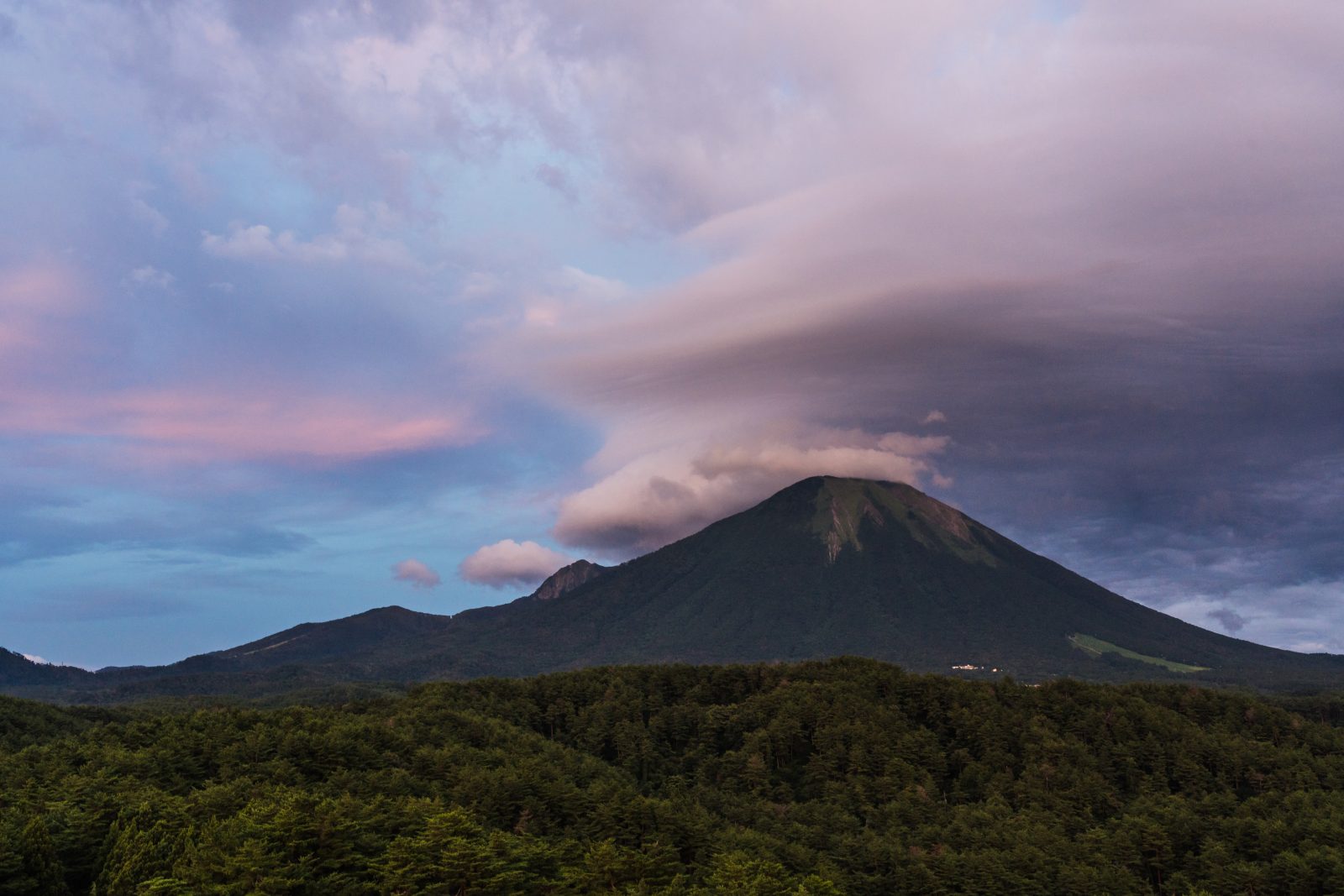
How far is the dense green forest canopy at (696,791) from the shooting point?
61531 mm

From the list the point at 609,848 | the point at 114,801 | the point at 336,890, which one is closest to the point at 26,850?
the point at 114,801

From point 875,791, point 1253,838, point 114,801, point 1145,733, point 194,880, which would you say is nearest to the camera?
point 194,880

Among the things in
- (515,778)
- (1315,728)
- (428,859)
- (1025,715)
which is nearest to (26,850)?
(428,859)

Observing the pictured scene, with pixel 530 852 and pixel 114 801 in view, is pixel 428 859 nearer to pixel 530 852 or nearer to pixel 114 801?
pixel 530 852

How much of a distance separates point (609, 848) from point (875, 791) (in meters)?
70.1

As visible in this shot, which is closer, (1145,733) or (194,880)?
(194,880)

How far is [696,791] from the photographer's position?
13500cm

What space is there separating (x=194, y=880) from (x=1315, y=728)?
17509 cm

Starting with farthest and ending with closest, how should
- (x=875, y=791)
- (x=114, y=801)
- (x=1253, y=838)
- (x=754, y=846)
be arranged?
1. (x=875, y=791)
2. (x=1253, y=838)
3. (x=754, y=846)
4. (x=114, y=801)

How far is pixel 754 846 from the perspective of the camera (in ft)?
307

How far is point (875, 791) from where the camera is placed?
432 ft

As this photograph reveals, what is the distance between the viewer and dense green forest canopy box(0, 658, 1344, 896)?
202ft

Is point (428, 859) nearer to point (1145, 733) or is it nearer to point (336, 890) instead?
point (336, 890)

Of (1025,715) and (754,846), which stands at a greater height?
(1025,715)
